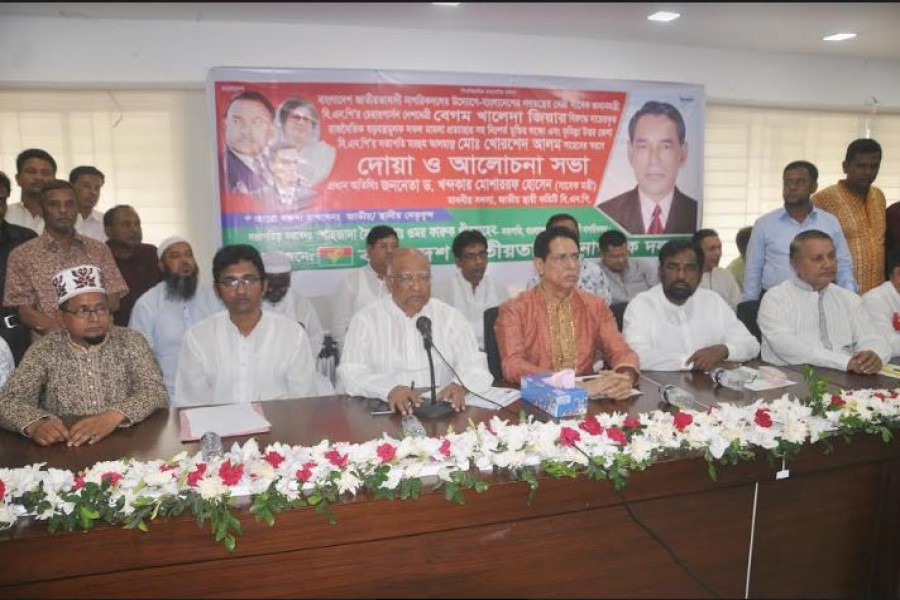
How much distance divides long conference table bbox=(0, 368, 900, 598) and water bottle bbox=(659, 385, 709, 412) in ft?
0.24

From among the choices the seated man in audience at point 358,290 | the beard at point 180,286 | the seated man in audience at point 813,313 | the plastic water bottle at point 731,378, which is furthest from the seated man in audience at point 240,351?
the seated man in audience at point 813,313

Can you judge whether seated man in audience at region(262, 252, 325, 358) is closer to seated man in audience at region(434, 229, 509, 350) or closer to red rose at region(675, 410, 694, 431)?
seated man in audience at region(434, 229, 509, 350)

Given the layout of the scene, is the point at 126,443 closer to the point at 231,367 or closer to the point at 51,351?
the point at 51,351

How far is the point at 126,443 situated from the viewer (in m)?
2.30

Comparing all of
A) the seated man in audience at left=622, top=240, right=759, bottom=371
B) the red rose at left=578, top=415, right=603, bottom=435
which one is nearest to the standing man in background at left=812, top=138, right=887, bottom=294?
the seated man in audience at left=622, top=240, right=759, bottom=371

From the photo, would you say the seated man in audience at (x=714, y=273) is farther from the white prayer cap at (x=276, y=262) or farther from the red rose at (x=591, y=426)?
the red rose at (x=591, y=426)

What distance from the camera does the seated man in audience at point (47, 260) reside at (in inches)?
151

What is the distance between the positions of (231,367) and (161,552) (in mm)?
1391

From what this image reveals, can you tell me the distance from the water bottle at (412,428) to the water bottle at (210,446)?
0.62 m

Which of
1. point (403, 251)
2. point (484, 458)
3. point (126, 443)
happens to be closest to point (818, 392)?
point (484, 458)

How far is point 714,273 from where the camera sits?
19.1 feet

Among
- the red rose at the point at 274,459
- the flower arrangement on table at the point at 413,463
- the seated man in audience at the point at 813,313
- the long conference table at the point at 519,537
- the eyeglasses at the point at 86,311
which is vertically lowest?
the long conference table at the point at 519,537

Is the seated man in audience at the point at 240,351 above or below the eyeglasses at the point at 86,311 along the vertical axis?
below

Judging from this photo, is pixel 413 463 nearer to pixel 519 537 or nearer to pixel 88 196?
pixel 519 537
